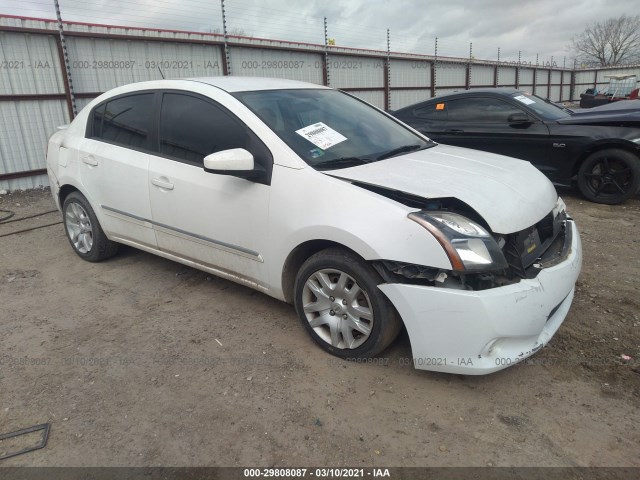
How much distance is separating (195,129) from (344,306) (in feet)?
5.58

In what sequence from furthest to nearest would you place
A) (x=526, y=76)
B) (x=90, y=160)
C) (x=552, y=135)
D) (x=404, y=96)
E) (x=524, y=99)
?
(x=526, y=76) → (x=404, y=96) → (x=524, y=99) → (x=552, y=135) → (x=90, y=160)

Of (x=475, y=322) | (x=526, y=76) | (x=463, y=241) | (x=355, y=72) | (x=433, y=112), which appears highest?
(x=355, y=72)

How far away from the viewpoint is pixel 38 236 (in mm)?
5477

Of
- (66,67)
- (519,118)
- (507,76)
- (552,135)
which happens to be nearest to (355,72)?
(66,67)

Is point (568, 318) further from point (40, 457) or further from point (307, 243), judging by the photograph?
point (40, 457)

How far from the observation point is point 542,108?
647cm

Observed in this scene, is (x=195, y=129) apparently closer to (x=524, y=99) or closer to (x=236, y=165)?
(x=236, y=165)

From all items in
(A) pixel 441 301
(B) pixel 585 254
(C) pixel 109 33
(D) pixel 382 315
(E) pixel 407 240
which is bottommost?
(B) pixel 585 254

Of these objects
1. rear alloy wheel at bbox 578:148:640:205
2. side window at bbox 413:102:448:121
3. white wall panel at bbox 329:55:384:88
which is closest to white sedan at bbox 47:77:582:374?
rear alloy wheel at bbox 578:148:640:205

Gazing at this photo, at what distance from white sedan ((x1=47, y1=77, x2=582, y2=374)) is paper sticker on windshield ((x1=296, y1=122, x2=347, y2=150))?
0.05 ft

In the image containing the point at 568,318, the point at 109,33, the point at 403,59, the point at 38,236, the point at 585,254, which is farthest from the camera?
the point at 403,59

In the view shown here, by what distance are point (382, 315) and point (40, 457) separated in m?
A: 1.76

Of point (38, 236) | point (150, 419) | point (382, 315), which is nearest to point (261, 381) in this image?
point (150, 419)

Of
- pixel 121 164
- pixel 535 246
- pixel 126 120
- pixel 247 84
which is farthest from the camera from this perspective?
pixel 126 120
